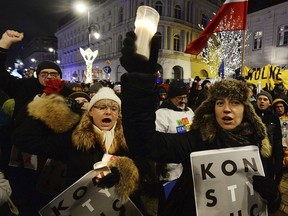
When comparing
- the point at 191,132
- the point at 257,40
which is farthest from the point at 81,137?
the point at 257,40

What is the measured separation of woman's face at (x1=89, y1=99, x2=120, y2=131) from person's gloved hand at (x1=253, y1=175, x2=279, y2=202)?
1.39 meters

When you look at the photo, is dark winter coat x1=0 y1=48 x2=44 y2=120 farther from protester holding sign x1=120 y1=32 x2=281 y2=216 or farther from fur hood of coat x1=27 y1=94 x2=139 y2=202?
protester holding sign x1=120 y1=32 x2=281 y2=216

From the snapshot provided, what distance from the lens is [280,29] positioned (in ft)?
70.7

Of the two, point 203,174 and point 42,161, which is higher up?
point 203,174

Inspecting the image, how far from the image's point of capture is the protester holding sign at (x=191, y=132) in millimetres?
1366

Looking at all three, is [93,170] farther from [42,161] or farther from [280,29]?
[280,29]

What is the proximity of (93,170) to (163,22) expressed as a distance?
36.6 metres

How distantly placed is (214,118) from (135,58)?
110 cm

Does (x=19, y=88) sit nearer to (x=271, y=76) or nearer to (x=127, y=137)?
(x=127, y=137)

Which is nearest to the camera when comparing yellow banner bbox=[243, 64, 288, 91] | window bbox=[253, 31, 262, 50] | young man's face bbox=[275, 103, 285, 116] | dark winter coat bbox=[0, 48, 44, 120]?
dark winter coat bbox=[0, 48, 44, 120]

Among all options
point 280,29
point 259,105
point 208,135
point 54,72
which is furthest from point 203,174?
point 280,29

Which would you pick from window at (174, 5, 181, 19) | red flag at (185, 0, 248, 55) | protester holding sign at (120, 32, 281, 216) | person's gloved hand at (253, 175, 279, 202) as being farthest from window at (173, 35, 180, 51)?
person's gloved hand at (253, 175, 279, 202)

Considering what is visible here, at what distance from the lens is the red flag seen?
17.9ft

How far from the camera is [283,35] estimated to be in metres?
21.3
